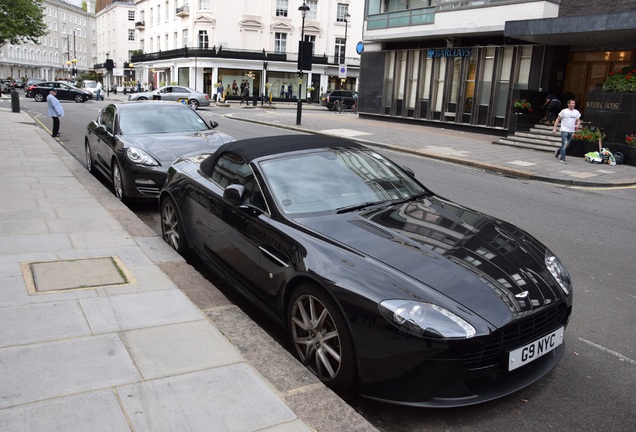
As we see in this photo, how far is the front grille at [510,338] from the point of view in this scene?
9.64ft

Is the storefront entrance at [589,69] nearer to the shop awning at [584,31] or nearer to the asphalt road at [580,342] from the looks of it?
the shop awning at [584,31]

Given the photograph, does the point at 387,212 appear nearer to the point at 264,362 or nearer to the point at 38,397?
the point at 264,362

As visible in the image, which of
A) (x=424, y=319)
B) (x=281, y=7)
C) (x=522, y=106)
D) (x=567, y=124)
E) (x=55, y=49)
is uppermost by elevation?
(x=281, y=7)

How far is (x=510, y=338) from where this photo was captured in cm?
305

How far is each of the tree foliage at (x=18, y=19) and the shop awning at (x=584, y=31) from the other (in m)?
36.0

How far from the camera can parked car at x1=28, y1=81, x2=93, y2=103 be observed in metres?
40.5

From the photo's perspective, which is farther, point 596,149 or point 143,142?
point 596,149

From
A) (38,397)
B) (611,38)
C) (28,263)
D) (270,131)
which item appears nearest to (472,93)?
(611,38)

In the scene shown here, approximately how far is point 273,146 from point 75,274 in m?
2.14

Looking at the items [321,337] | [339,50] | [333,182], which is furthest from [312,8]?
[321,337]

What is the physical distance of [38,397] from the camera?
2.86m

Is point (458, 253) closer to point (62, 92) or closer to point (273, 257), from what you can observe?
point (273, 257)

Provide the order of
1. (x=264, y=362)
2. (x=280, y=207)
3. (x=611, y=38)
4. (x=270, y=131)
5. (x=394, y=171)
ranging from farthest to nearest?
(x=270, y=131) < (x=611, y=38) < (x=394, y=171) < (x=280, y=207) < (x=264, y=362)

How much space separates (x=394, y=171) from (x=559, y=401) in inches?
96.9
